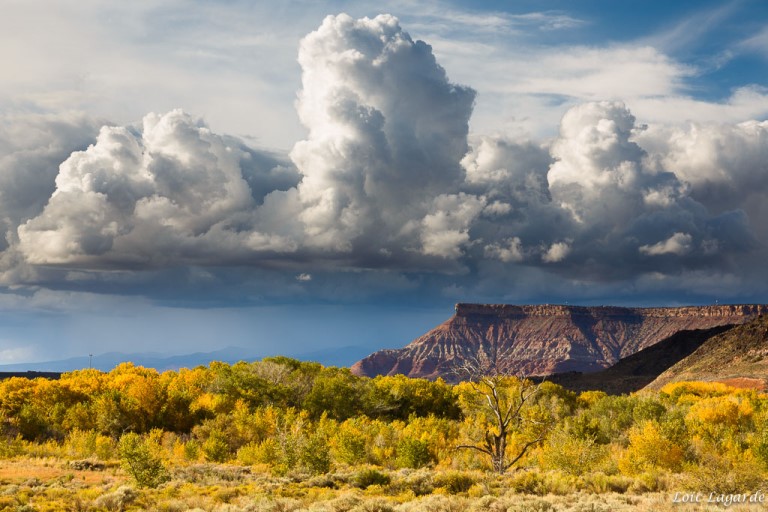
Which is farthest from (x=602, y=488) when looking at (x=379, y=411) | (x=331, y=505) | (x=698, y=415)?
(x=379, y=411)

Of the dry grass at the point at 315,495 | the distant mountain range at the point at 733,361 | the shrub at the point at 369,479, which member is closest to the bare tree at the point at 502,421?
the dry grass at the point at 315,495

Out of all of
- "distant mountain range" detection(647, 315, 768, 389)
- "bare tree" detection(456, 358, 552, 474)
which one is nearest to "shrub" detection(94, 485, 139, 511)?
"bare tree" detection(456, 358, 552, 474)

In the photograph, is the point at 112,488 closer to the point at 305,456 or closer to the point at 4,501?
the point at 4,501

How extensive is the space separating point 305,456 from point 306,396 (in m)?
36.7

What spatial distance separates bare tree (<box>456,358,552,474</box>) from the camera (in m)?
34.2

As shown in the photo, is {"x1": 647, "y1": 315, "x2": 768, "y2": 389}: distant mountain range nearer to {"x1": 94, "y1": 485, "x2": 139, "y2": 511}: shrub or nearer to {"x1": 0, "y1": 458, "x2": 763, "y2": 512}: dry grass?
{"x1": 0, "y1": 458, "x2": 763, "y2": 512}: dry grass

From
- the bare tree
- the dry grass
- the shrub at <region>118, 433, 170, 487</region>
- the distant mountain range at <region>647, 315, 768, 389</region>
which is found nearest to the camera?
the dry grass

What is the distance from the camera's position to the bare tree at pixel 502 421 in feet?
112

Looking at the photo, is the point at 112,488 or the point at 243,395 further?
the point at 243,395

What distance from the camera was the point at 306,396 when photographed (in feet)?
233

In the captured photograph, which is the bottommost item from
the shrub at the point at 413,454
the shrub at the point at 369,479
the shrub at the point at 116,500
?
the shrub at the point at 413,454

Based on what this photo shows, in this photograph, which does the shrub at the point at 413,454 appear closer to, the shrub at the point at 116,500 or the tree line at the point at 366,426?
the tree line at the point at 366,426

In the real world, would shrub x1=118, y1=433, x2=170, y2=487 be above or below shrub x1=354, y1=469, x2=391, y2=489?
above

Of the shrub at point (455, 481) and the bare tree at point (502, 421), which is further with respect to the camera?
the bare tree at point (502, 421)
